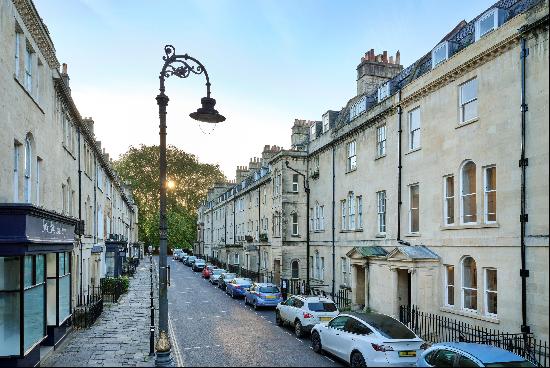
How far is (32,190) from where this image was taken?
14.4 meters

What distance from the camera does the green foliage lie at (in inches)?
3100

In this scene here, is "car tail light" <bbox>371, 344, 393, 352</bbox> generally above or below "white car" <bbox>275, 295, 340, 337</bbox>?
above

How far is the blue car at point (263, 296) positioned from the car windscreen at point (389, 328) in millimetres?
12879

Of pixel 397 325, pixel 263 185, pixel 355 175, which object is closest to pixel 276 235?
pixel 263 185

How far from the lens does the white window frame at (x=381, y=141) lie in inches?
877

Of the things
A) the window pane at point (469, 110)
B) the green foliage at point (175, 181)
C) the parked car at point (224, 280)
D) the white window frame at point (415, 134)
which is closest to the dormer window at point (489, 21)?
the window pane at point (469, 110)

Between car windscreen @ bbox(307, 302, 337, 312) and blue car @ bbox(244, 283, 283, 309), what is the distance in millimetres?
7883

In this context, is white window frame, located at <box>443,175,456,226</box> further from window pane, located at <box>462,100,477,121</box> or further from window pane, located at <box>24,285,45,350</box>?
window pane, located at <box>24,285,45,350</box>

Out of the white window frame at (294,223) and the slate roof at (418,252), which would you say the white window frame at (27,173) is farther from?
the white window frame at (294,223)

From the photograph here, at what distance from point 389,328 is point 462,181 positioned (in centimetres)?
647

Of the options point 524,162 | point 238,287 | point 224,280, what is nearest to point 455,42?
point 524,162

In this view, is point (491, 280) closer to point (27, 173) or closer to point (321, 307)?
point (321, 307)

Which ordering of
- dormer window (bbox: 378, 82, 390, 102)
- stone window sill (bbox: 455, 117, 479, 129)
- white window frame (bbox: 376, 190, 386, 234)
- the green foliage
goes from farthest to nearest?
the green foliage → dormer window (bbox: 378, 82, 390, 102) → white window frame (bbox: 376, 190, 386, 234) → stone window sill (bbox: 455, 117, 479, 129)

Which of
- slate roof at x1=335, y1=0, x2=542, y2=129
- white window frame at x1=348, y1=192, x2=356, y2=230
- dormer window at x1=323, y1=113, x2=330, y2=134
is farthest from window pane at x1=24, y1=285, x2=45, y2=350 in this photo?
dormer window at x1=323, y1=113, x2=330, y2=134
